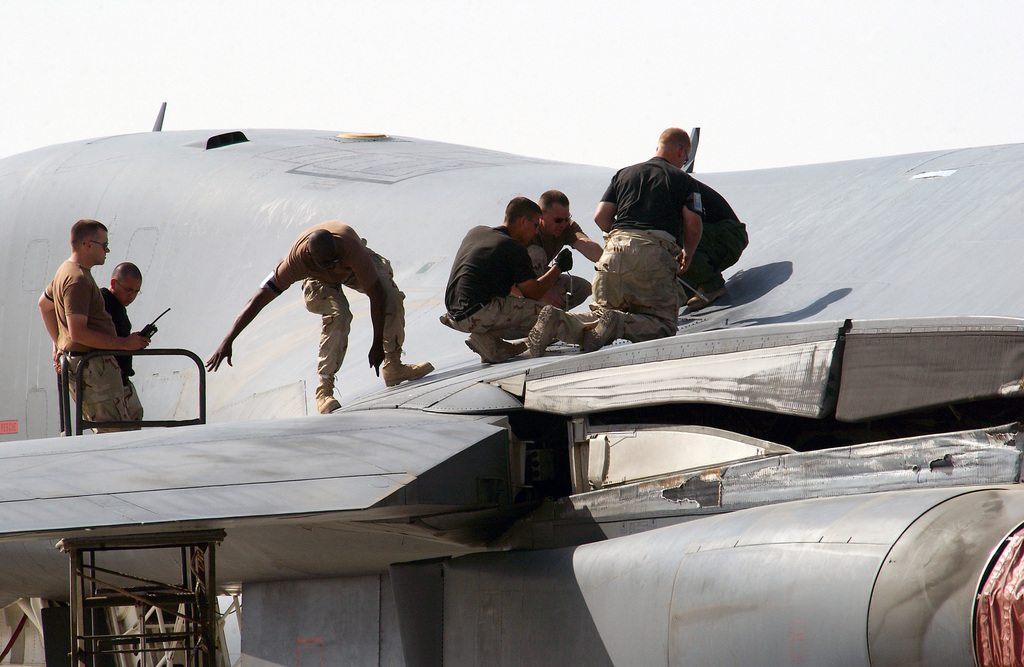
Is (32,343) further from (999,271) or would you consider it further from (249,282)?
(999,271)

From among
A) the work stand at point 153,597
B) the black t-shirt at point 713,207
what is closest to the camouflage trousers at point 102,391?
the work stand at point 153,597

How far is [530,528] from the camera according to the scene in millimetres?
6172

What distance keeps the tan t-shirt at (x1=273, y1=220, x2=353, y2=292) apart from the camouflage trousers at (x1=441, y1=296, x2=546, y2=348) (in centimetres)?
90

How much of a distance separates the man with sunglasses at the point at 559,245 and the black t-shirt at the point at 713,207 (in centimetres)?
75

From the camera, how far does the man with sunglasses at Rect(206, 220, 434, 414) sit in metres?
7.56

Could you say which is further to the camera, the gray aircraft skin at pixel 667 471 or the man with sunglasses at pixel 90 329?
the man with sunglasses at pixel 90 329

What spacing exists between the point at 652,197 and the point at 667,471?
7.12 ft

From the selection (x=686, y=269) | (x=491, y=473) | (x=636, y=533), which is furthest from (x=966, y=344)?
(x=686, y=269)

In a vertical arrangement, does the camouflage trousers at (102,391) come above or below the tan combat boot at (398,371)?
below

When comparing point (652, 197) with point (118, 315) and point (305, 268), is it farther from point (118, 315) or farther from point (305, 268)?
point (118, 315)

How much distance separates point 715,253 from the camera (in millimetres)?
7750

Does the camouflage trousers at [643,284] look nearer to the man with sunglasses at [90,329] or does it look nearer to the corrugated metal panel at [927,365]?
the corrugated metal panel at [927,365]

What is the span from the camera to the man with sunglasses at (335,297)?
7.56 m

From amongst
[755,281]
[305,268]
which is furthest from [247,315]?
[755,281]
